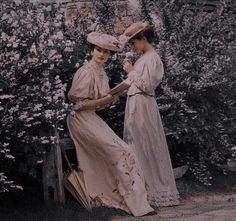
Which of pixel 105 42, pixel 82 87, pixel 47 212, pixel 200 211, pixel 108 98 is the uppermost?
pixel 105 42

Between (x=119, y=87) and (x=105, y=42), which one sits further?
(x=105, y=42)

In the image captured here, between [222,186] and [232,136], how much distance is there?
2.49ft

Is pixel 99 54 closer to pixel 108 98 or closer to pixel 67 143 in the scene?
pixel 108 98

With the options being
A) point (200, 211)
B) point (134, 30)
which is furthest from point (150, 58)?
point (200, 211)

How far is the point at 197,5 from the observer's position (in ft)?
28.2

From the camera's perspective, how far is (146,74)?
6105 millimetres

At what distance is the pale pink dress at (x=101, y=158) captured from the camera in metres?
5.82

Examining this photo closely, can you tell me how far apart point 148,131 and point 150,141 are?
0.35ft

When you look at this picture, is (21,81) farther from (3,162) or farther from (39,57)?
(3,162)

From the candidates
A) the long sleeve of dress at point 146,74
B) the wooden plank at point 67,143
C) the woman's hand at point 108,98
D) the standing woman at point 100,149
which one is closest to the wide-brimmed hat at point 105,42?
the standing woman at point 100,149

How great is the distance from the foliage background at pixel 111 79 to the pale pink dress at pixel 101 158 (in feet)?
0.65

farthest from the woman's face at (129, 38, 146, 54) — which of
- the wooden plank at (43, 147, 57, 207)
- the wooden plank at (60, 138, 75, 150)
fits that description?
the wooden plank at (43, 147, 57, 207)

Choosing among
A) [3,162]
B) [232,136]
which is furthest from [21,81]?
[232,136]

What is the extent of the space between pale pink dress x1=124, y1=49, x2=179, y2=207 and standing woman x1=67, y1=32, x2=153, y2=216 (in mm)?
391
